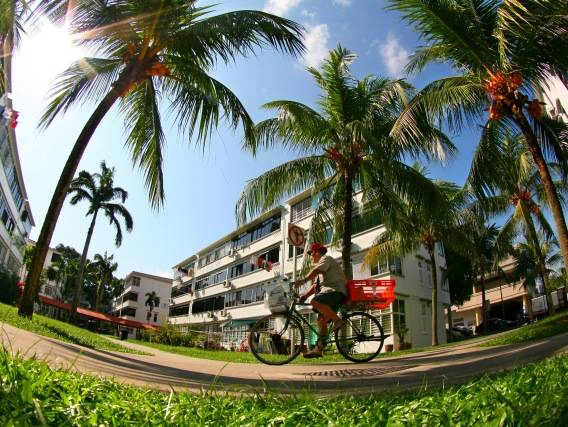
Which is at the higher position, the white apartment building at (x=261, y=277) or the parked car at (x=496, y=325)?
the white apartment building at (x=261, y=277)

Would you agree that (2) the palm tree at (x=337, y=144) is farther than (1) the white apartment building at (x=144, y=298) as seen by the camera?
No

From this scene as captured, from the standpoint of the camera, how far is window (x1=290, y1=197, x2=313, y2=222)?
32763mm

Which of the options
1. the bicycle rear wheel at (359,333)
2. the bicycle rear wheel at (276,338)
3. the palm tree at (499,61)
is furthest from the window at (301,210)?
the bicycle rear wheel at (359,333)

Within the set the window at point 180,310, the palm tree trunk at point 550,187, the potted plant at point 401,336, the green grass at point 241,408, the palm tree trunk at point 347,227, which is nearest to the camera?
the green grass at point 241,408

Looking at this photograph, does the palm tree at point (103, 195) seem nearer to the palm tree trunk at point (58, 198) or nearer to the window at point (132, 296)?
the palm tree trunk at point (58, 198)

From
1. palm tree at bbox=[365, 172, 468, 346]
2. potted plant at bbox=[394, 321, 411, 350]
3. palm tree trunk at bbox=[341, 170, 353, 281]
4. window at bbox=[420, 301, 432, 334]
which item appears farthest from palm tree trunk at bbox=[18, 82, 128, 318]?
window at bbox=[420, 301, 432, 334]

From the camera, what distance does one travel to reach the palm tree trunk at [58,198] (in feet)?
26.4

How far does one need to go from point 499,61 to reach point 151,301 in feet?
240

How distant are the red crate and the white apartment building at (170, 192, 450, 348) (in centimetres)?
95

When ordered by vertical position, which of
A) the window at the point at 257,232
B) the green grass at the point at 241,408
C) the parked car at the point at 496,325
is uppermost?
the window at the point at 257,232

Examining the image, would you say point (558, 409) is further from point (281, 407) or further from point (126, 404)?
point (126, 404)

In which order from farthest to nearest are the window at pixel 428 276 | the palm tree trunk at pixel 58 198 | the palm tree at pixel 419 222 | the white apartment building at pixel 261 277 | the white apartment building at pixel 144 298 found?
the white apartment building at pixel 144 298
the window at pixel 428 276
the white apartment building at pixel 261 277
the palm tree at pixel 419 222
the palm tree trunk at pixel 58 198

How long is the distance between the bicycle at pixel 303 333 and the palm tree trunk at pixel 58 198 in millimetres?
4607

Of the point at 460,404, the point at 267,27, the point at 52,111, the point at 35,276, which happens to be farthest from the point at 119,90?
the point at 460,404
